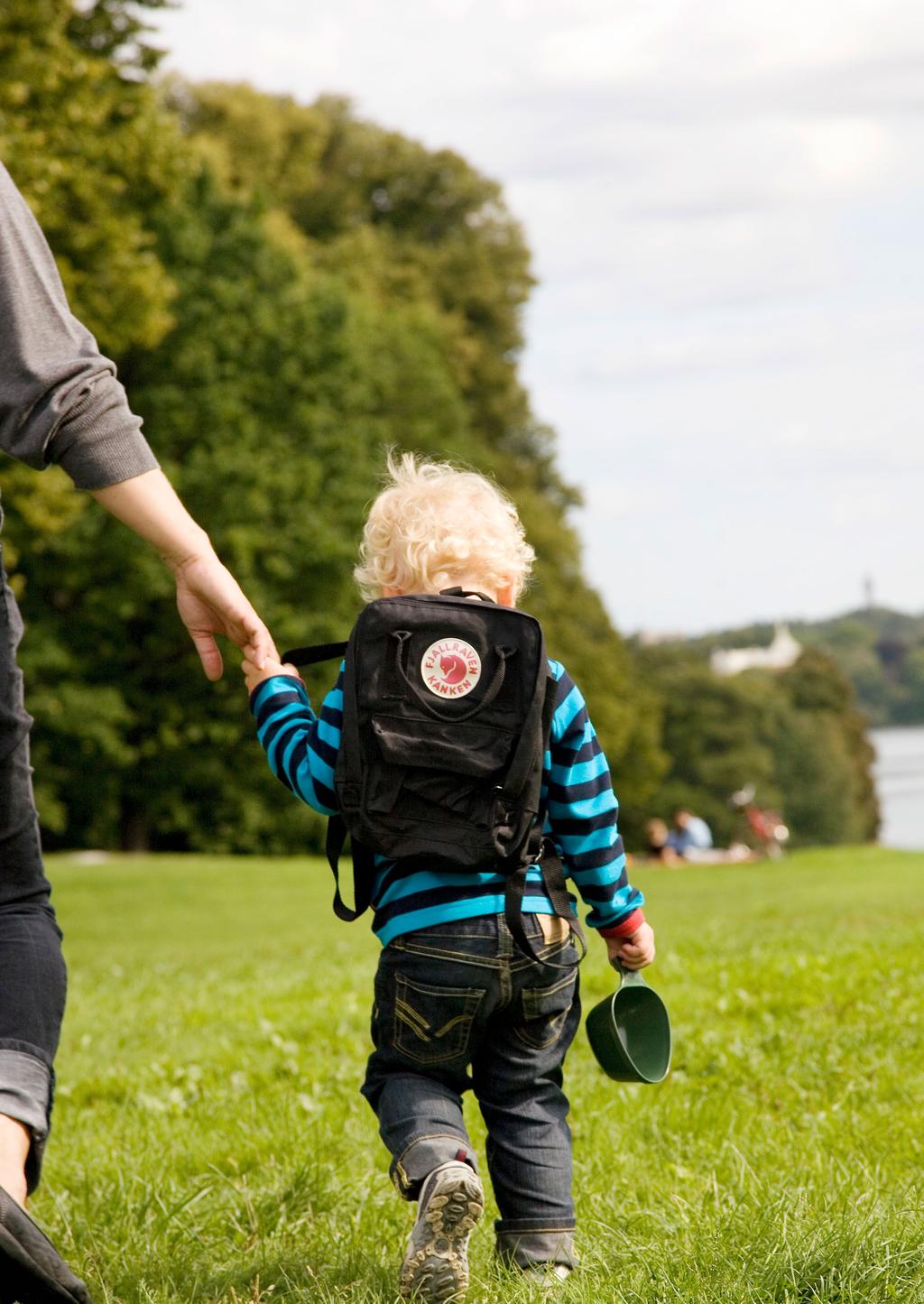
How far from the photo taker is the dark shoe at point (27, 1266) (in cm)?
233

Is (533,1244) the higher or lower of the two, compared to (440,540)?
lower

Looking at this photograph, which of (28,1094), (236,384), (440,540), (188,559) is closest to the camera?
(28,1094)

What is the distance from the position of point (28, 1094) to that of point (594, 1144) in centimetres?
241

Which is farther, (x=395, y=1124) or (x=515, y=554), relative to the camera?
(x=515, y=554)

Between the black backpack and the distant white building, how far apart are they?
63614 mm

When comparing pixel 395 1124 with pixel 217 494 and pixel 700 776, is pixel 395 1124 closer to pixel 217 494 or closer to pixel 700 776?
pixel 217 494

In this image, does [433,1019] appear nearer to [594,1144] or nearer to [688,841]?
[594,1144]

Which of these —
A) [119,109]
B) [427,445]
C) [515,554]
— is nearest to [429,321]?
[427,445]

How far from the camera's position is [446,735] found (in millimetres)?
3270

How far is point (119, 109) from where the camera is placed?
18875 mm

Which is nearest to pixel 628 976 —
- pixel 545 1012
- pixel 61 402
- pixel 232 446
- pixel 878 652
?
pixel 545 1012

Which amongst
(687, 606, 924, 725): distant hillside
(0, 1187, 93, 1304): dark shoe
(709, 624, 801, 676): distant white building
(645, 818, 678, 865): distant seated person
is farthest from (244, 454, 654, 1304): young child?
(687, 606, 924, 725): distant hillside

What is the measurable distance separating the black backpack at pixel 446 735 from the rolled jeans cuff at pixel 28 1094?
82cm

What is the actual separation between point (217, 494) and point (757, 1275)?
93.5 ft
